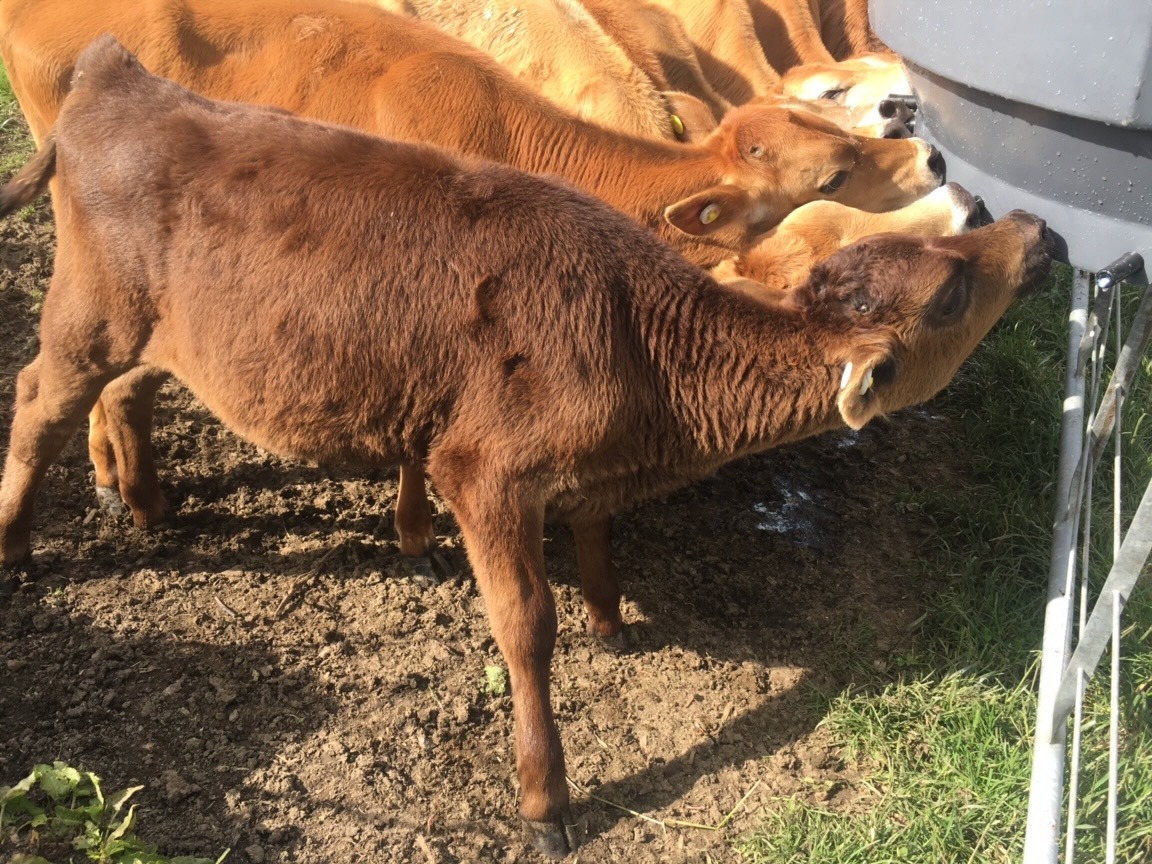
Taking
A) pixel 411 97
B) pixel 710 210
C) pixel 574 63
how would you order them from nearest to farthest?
pixel 710 210 < pixel 411 97 < pixel 574 63

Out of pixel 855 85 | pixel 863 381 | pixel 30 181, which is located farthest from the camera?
pixel 855 85

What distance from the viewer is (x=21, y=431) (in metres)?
4.37

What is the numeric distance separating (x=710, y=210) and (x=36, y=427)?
3084 mm

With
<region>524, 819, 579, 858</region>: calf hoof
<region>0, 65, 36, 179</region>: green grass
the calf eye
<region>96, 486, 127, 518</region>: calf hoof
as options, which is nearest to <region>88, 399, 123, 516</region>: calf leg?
<region>96, 486, 127, 518</region>: calf hoof

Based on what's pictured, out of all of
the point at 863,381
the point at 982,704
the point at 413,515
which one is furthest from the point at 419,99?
the point at 982,704

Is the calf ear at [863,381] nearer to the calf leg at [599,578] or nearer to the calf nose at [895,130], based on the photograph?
the calf leg at [599,578]

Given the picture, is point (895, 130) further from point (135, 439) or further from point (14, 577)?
point (14, 577)

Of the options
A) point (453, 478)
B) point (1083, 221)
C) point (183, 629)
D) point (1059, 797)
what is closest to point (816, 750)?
point (1059, 797)

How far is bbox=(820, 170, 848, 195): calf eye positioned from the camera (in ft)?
18.0

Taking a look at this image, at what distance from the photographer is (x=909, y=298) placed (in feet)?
12.3

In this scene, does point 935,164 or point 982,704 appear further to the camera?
point 935,164

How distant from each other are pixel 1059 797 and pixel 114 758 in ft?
10.2

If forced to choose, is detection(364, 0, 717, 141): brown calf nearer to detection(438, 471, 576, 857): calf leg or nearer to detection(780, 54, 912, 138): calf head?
detection(780, 54, 912, 138): calf head

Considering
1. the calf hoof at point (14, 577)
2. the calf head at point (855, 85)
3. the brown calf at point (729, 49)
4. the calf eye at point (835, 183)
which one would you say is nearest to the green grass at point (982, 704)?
the calf eye at point (835, 183)
